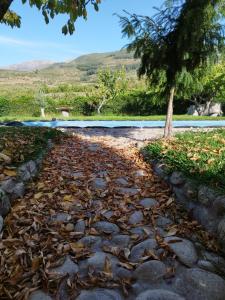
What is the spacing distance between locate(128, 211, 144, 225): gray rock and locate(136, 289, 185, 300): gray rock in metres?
1.33

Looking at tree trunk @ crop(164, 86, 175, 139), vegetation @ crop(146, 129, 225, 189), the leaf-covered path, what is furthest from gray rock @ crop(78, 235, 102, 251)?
tree trunk @ crop(164, 86, 175, 139)

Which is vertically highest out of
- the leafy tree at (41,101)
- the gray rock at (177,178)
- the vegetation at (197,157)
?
the vegetation at (197,157)

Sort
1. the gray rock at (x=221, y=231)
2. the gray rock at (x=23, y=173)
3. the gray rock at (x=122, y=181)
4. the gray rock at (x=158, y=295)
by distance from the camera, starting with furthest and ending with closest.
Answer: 1. the gray rock at (x=122, y=181)
2. the gray rock at (x=23, y=173)
3. the gray rock at (x=221, y=231)
4. the gray rock at (x=158, y=295)

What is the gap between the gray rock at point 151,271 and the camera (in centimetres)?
257

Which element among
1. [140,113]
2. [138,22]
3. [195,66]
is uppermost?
[138,22]

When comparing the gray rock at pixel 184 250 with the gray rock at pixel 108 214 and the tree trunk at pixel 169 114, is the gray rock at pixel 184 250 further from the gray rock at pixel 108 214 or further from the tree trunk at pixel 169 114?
the tree trunk at pixel 169 114

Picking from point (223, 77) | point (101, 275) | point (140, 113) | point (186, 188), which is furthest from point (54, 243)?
point (140, 113)

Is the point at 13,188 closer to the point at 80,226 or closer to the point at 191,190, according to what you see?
the point at 80,226

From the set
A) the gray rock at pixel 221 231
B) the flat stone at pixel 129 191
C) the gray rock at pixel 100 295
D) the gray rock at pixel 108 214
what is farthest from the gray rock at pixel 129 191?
the gray rock at pixel 100 295

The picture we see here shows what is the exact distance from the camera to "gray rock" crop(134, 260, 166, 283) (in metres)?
2.57

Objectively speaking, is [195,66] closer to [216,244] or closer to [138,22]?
[138,22]

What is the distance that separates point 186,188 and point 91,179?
5.81ft

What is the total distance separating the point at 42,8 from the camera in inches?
141

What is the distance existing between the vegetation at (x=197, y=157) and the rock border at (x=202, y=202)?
0.15 metres
